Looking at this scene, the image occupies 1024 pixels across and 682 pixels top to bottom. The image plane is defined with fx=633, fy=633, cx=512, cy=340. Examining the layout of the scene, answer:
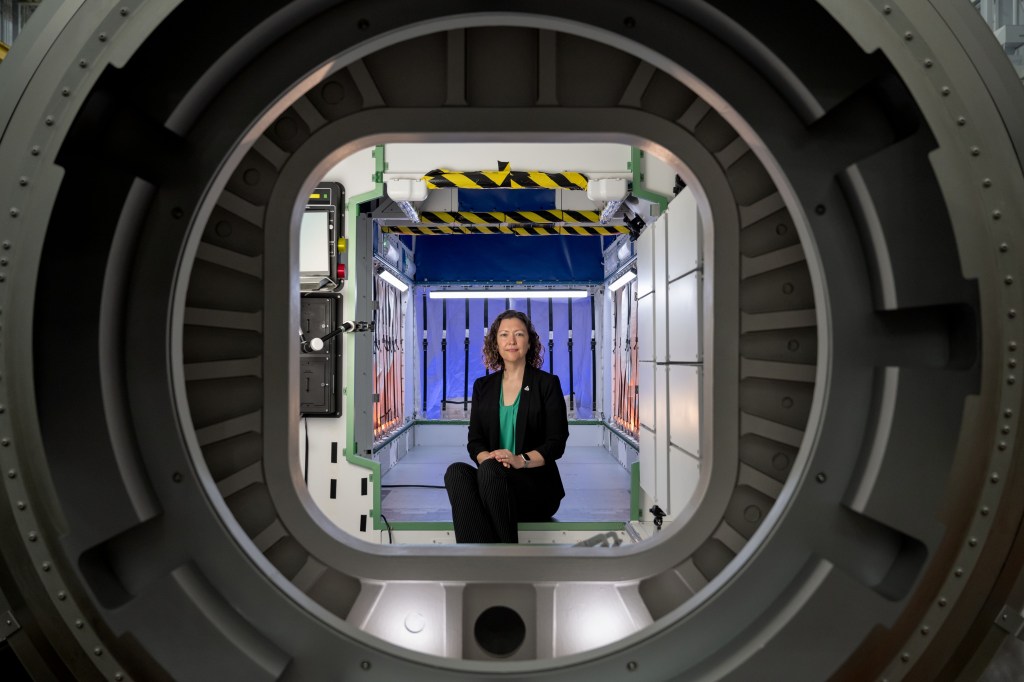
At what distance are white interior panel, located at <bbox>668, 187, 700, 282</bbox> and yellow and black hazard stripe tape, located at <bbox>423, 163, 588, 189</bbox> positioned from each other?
1.27 meters

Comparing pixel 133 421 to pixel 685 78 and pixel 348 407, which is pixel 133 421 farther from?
pixel 348 407

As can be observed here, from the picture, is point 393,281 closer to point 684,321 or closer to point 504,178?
point 504,178

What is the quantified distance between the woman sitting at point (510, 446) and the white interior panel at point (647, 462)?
0.70 m

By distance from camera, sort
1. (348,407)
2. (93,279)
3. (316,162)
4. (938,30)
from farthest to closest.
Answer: (348,407) < (316,162) < (93,279) < (938,30)

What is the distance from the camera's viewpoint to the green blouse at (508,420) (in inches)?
173

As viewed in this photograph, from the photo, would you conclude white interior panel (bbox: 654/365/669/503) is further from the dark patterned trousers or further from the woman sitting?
the dark patterned trousers

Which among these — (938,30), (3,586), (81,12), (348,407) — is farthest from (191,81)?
(348,407)

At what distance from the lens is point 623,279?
8023 mm

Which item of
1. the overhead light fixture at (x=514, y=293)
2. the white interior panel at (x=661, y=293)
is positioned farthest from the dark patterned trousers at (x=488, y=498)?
the overhead light fixture at (x=514, y=293)

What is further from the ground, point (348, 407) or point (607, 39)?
point (607, 39)

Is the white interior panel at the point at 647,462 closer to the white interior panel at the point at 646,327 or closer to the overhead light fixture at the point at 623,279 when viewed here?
the white interior panel at the point at 646,327

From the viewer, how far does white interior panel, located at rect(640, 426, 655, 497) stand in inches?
181

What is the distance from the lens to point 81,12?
1.52m

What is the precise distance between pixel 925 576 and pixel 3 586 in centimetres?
221
